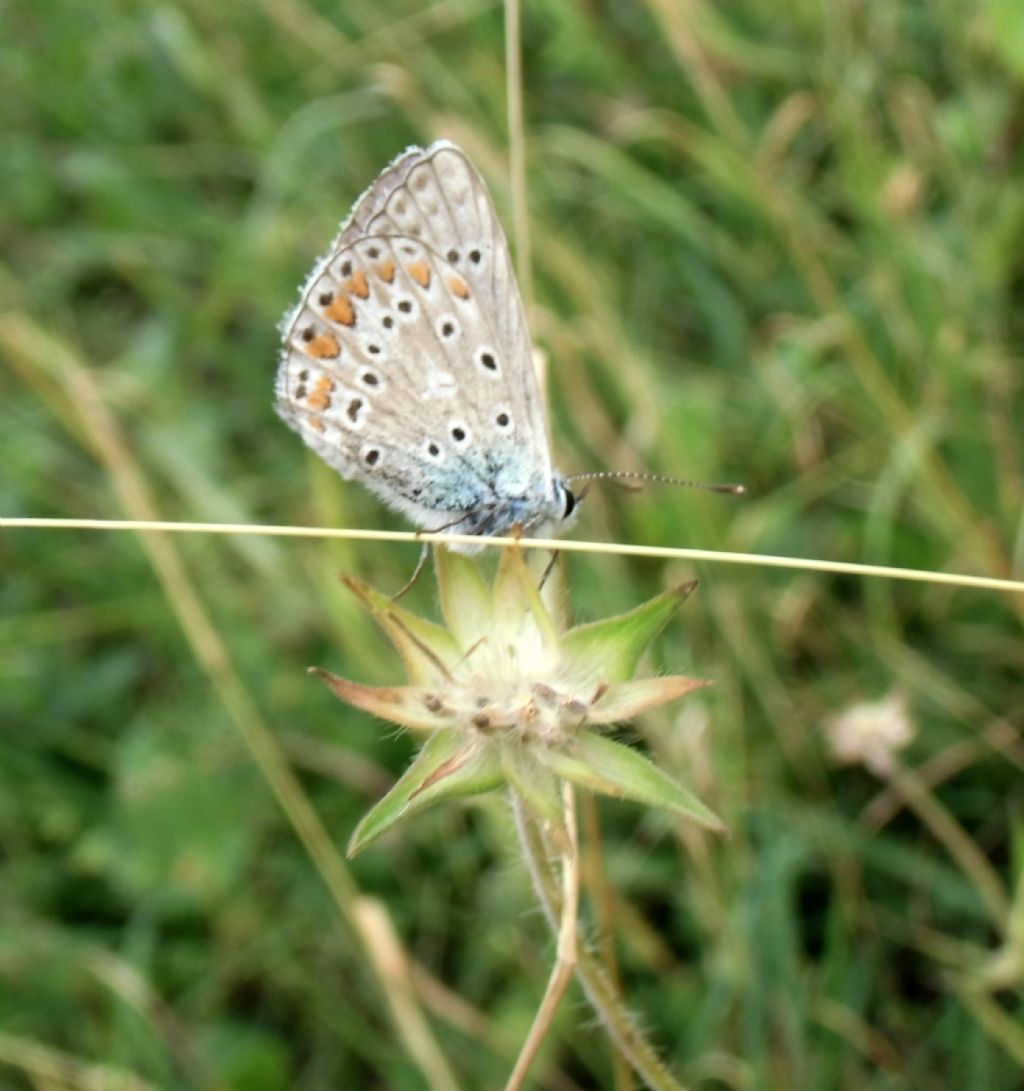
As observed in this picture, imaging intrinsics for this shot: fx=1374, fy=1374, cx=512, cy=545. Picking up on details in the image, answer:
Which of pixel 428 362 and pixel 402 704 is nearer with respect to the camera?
pixel 402 704

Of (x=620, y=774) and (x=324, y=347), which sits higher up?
(x=324, y=347)

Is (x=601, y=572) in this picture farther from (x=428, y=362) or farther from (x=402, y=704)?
(x=402, y=704)

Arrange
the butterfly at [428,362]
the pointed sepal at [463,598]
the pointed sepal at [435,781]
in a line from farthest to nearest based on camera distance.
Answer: the butterfly at [428,362] → the pointed sepal at [463,598] → the pointed sepal at [435,781]

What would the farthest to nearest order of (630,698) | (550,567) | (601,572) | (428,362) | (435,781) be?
(601,572) < (428,362) < (550,567) < (630,698) < (435,781)

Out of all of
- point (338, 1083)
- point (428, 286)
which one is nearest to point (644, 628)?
point (428, 286)

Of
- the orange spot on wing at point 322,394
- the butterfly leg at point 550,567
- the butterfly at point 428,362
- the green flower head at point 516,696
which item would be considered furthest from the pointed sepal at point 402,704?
the orange spot on wing at point 322,394

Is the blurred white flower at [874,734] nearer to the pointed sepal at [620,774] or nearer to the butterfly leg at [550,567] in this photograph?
the butterfly leg at [550,567]

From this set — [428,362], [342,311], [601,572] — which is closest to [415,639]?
[428,362]

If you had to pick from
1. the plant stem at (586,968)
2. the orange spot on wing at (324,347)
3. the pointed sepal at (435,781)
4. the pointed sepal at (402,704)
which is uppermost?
the orange spot on wing at (324,347)
